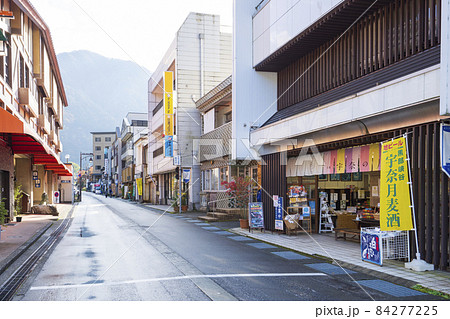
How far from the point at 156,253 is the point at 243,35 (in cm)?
1150

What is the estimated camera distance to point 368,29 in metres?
12.5

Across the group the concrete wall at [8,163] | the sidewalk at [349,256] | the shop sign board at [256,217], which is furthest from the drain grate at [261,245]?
the concrete wall at [8,163]

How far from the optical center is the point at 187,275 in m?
8.73

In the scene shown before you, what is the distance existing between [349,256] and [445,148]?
158 inches

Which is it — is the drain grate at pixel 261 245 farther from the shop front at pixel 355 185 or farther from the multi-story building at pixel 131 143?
the multi-story building at pixel 131 143

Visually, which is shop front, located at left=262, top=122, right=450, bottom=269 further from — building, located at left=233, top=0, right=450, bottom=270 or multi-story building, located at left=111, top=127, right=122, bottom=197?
multi-story building, located at left=111, top=127, right=122, bottom=197

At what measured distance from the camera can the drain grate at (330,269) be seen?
9.34m

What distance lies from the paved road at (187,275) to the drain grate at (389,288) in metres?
0.14

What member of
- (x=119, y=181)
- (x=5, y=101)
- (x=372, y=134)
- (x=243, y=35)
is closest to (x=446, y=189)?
(x=372, y=134)

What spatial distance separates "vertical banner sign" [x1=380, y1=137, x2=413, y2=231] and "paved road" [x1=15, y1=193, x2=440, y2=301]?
1514mm

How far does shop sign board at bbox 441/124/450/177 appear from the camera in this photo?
848 centimetres

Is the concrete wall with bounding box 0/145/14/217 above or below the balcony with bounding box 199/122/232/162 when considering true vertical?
below

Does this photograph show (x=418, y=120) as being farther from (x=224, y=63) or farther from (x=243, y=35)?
(x=224, y=63)

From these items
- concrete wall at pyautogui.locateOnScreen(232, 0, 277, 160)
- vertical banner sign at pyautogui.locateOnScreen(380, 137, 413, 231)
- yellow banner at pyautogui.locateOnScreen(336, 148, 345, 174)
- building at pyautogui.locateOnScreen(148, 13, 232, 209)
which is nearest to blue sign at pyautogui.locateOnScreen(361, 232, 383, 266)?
vertical banner sign at pyautogui.locateOnScreen(380, 137, 413, 231)
